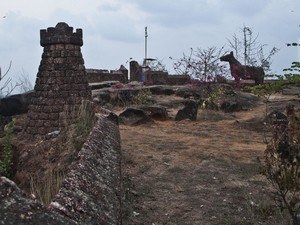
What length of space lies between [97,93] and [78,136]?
32.7ft

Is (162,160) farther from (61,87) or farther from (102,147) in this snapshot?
(61,87)

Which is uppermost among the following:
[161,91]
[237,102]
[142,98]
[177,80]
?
[177,80]

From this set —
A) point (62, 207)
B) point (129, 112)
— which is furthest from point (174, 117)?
point (62, 207)

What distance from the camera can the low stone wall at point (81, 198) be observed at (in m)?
2.33

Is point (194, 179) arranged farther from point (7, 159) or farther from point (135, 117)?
point (135, 117)

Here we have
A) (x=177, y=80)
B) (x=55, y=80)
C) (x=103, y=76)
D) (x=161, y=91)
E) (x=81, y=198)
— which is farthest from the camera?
(x=177, y=80)

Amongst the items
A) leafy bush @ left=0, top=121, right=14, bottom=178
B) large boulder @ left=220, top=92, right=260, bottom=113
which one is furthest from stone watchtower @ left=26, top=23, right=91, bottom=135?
large boulder @ left=220, top=92, right=260, bottom=113

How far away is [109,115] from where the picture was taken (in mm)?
8586

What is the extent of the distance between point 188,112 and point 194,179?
7278mm

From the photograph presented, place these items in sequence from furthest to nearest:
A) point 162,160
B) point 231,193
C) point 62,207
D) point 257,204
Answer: point 162,160 → point 231,193 → point 257,204 → point 62,207

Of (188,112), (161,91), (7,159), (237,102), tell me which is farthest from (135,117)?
(161,91)

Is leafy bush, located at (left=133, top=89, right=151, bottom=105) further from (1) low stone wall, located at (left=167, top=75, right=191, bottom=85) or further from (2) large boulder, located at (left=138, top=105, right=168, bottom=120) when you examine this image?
(1) low stone wall, located at (left=167, top=75, right=191, bottom=85)

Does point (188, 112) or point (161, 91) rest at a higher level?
point (161, 91)

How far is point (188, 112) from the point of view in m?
14.0
